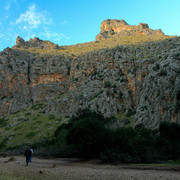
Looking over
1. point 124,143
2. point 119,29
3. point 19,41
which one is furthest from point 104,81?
point 19,41

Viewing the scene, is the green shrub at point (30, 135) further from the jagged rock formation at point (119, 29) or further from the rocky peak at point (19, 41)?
the jagged rock formation at point (119, 29)

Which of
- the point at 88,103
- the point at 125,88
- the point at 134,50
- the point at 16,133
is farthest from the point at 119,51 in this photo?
the point at 16,133

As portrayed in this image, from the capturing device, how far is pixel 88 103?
4169 cm

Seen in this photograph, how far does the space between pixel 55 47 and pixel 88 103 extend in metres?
46.8

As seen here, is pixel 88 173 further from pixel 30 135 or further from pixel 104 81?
pixel 104 81

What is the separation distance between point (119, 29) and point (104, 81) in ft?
164

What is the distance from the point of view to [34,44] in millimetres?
82312

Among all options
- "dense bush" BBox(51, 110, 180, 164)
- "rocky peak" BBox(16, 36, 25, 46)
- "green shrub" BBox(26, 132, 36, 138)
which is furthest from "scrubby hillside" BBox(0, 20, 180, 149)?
"rocky peak" BBox(16, 36, 25, 46)

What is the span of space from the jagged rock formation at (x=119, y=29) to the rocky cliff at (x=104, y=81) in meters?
0.88

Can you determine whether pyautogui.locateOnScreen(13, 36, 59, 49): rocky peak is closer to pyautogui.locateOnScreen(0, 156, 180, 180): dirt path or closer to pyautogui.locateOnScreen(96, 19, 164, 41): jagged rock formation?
pyautogui.locateOnScreen(96, 19, 164, 41): jagged rock formation

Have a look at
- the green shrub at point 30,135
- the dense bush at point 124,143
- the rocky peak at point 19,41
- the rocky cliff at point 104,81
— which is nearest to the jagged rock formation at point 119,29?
the rocky cliff at point 104,81

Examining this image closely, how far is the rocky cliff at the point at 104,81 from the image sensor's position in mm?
32062

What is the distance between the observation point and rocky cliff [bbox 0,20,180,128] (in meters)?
32.1

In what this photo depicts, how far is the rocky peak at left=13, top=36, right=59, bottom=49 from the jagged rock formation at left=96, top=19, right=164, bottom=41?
22.3 metres
